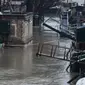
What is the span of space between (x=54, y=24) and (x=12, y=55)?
2188 centimetres

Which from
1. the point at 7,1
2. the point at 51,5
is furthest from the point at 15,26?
the point at 51,5

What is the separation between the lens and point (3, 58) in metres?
24.1

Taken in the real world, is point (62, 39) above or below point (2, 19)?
below

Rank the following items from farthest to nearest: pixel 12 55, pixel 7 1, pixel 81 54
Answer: pixel 7 1
pixel 12 55
pixel 81 54

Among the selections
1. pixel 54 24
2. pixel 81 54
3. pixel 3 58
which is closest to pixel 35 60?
pixel 3 58

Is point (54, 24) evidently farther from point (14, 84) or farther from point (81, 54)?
point (14, 84)

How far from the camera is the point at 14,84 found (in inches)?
628

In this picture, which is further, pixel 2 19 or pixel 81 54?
pixel 2 19

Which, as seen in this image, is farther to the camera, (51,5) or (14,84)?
(51,5)

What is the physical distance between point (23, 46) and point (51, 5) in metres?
29.8

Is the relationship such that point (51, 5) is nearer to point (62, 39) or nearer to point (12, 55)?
point (62, 39)

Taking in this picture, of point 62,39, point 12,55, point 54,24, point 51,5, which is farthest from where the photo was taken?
point 51,5

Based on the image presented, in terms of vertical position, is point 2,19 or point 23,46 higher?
point 2,19

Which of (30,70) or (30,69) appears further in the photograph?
(30,69)
